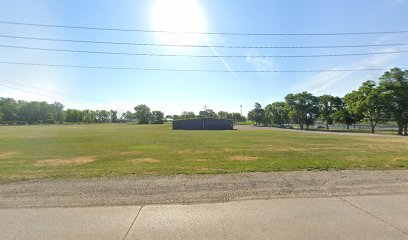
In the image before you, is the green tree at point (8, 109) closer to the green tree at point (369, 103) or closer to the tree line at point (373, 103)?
the tree line at point (373, 103)

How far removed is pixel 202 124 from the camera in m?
69.2

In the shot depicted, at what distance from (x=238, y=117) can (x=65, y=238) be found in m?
155

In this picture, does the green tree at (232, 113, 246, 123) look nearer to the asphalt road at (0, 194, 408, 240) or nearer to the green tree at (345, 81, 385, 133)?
the green tree at (345, 81, 385, 133)

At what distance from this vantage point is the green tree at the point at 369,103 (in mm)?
50875

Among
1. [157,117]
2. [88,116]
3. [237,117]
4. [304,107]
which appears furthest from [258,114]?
[88,116]

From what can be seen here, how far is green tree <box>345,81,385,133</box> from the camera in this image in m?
50.9

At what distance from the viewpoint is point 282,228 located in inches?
178

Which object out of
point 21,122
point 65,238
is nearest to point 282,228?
point 65,238

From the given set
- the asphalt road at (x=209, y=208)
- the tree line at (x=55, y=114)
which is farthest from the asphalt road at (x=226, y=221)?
the tree line at (x=55, y=114)

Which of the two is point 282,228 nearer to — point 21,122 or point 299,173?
point 299,173

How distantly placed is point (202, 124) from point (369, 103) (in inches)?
1503

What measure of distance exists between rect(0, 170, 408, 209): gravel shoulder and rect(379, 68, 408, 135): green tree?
162ft

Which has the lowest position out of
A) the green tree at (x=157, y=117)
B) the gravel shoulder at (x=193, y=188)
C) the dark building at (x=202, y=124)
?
the gravel shoulder at (x=193, y=188)

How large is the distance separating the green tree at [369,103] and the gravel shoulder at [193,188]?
49925 millimetres
